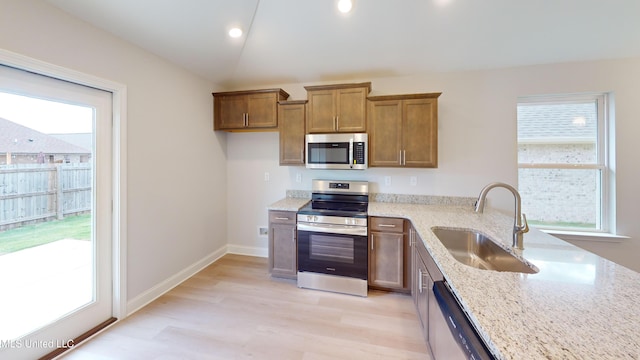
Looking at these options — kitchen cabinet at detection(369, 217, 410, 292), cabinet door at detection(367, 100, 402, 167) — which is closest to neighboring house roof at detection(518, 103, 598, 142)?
cabinet door at detection(367, 100, 402, 167)

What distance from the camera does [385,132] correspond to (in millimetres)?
2895

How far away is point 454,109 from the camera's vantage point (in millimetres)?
2969

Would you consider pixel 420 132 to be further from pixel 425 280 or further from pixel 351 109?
pixel 425 280

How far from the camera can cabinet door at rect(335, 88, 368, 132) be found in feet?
9.54

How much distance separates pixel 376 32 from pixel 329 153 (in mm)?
1391

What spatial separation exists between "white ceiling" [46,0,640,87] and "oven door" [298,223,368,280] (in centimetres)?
201

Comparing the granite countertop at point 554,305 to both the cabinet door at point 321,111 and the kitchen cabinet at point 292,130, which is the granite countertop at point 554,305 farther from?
the kitchen cabinet at point 292,130

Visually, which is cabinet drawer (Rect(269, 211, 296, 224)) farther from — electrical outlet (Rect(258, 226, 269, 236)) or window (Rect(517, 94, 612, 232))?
window (Rect(517, 94, 612, 232))

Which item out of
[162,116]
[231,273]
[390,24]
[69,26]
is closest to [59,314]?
[231,273]

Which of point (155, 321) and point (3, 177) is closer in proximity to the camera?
point (3, 177)

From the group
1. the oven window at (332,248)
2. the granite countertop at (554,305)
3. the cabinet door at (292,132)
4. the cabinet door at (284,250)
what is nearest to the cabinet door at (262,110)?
the cabinet door at (292,132)

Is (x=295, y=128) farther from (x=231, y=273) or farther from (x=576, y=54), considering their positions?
(x=576, y=54)

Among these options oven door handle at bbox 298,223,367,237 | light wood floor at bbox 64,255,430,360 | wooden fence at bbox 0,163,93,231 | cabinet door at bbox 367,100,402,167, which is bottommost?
light wood floor at bbox 64,255,430,360

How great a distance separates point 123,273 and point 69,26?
6.74ft
